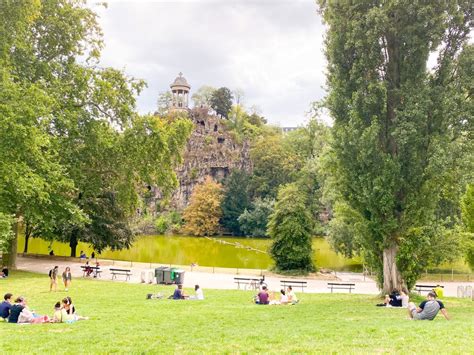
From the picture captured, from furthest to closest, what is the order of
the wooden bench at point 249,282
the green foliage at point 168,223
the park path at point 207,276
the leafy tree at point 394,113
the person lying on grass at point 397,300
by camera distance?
the green foliage at point 168,223 < the park path at point 207,276 < the wooden bench at point 249,282 < the leafy tree at point 394,113 < the person lying on grass at point 397,300

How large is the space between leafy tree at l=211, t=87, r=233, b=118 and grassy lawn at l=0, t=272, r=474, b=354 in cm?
8469

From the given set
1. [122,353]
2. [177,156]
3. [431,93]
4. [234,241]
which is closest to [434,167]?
[431,93]

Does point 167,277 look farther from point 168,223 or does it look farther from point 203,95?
point 203,95

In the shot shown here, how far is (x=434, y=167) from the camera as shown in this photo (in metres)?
16.1

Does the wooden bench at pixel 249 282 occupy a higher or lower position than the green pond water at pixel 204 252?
lower

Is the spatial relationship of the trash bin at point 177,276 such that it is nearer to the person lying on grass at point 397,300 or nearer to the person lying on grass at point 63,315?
the person lying on grass at point 397,300

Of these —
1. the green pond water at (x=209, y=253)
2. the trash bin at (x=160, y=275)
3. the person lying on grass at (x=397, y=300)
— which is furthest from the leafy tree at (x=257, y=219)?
the person lying on grass at (x=397, y=300)

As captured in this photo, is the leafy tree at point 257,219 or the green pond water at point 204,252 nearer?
the green pond water at point 204,252

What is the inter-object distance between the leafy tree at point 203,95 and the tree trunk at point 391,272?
3370 inches

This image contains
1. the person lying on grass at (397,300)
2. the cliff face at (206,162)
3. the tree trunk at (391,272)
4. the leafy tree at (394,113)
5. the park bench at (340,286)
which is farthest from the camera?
the cliff face at (206,162)

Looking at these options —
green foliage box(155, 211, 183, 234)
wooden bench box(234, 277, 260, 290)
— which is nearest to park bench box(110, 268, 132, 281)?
wooden bench box(234, 277, 260, 290)

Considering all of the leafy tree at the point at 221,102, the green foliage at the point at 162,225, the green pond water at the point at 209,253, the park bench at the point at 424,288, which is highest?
the leafy tree at the point at 221,102

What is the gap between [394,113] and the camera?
58.0 ft

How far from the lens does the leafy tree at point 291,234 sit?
3064cm
